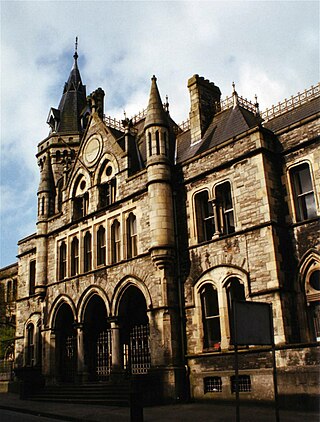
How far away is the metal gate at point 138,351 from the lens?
23.4 m

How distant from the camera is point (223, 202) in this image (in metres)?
20.9

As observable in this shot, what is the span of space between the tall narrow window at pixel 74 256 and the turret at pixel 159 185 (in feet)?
25.0

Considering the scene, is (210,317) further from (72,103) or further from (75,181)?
(72,103)

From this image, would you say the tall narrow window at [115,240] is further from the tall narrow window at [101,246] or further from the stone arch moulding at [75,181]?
the stone arch moulding at [75,181]

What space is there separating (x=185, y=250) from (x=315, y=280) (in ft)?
19.5

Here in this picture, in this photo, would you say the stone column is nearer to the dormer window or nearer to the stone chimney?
the dormer window

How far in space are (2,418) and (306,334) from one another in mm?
10891

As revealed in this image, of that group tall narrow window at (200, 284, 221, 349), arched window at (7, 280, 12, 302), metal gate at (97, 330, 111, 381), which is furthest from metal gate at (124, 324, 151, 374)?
arched window at (7, 280, 12, 302)

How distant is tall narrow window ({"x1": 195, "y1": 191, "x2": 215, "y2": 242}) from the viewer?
69.8 ft

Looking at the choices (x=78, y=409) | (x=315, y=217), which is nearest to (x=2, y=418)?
(x=78, y=409)

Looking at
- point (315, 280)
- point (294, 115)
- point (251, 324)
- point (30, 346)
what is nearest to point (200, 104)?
point (294, 115)

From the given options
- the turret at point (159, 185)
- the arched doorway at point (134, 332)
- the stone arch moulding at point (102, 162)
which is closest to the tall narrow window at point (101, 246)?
the arched doorway at point (134, 332)

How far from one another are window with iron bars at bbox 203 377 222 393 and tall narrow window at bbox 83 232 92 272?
10014 millimetres

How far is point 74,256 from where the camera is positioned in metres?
28.0
